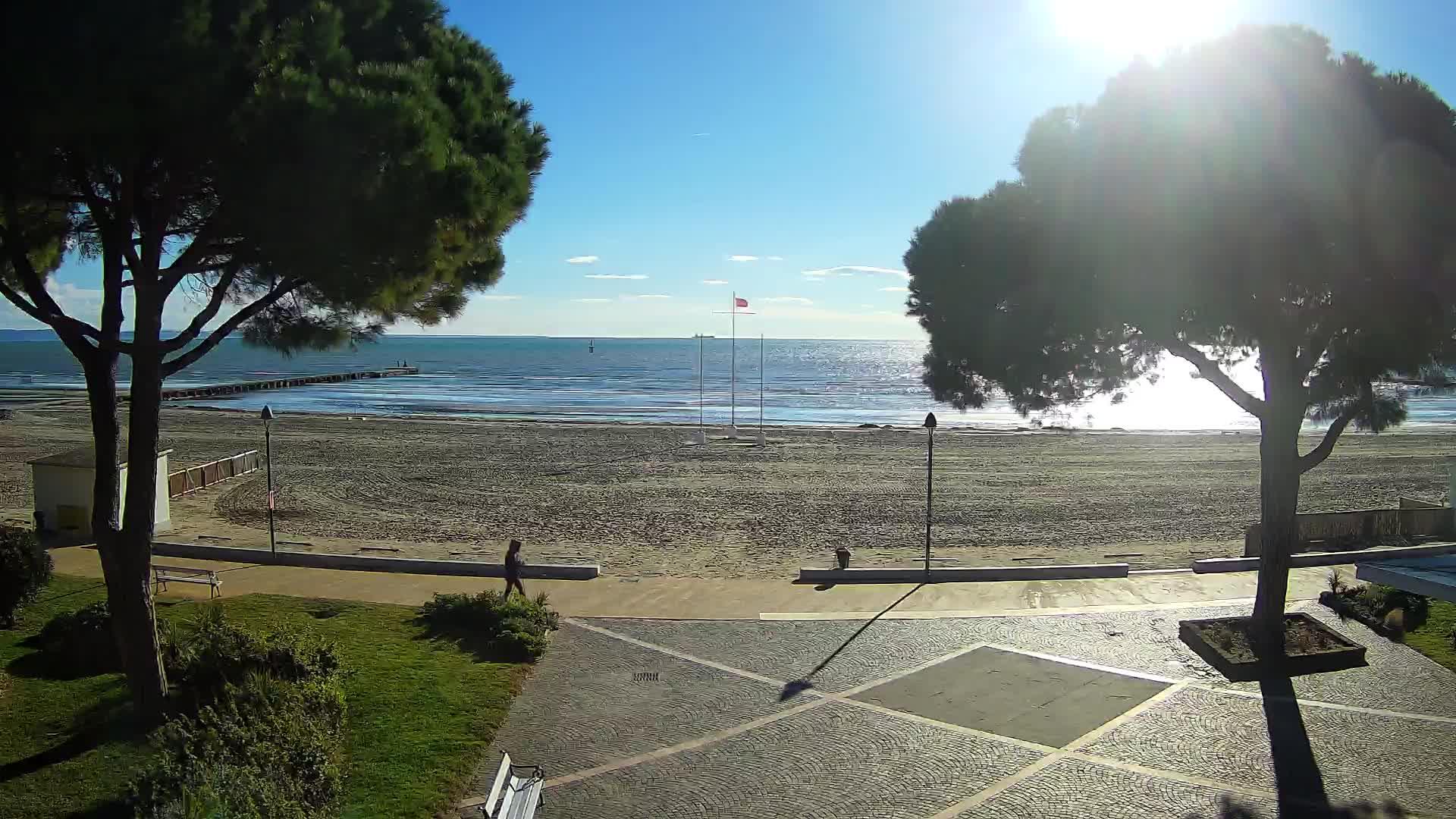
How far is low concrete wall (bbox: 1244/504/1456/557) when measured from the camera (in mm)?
19066

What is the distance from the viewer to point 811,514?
2505cm

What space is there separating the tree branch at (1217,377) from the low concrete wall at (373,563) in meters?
9.99

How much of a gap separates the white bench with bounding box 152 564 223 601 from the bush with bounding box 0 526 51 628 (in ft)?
5.42

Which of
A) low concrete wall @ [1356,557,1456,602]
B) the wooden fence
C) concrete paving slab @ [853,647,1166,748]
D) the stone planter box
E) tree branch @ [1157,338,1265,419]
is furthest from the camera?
the wooden fence

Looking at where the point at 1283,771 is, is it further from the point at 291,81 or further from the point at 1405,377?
the point at 291,81

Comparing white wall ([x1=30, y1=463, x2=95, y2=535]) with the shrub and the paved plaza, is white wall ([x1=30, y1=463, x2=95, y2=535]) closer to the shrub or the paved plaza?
the paved plaza

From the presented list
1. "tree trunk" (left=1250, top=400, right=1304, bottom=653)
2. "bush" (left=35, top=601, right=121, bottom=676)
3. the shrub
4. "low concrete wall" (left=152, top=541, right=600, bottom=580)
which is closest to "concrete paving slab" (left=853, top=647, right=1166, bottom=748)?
"tree trunk" (left=1250, top=400, right=1304, bottom=653)

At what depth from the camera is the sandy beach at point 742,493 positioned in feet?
68.6

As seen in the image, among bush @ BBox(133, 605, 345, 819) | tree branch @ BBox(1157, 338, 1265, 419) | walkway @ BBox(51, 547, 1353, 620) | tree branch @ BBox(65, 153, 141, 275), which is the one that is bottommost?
walkway @ BBox(51, 547, 1353, 620)

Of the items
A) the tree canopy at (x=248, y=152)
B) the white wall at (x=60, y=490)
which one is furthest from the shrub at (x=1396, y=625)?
the white wall at (x=60, y=490)

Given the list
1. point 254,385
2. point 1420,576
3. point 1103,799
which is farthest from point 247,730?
point 254,385

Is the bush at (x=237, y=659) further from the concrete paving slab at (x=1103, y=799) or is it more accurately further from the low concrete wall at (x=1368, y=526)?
the low concrete wall at (x=1368, y=526)

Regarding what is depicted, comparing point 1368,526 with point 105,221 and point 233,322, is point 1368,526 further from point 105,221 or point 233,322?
point 105,221

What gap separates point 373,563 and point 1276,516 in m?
14.2
